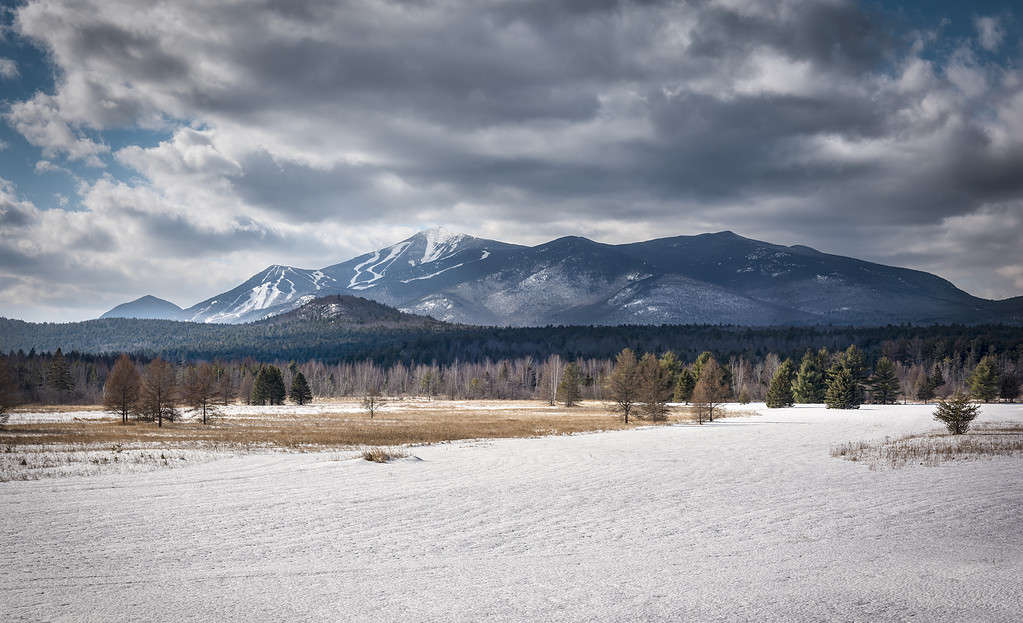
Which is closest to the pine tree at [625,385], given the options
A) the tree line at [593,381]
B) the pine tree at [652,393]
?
the tree line at [593,381]

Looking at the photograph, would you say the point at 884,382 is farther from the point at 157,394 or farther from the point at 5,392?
the point at 5,392

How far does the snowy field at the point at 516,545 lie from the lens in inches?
374

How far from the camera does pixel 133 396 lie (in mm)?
64062

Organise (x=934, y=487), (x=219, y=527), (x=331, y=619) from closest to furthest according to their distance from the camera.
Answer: (x=331, y=619) → (x=219, y=527) → (x=934, y=487)

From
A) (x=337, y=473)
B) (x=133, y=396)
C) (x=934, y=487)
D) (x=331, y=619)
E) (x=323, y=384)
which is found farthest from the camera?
(x=323, y=384)

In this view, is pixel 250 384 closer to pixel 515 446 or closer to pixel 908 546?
pixel 515 446

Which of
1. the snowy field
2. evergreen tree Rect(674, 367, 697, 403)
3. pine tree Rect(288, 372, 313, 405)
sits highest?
the snowy field

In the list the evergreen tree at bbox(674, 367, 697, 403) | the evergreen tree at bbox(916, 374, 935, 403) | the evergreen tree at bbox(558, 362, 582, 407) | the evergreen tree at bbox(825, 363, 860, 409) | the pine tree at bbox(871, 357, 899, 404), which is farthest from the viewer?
the evergreen tree at bbox(916, 374, 935, 403)

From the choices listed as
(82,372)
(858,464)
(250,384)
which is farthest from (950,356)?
(82,372)

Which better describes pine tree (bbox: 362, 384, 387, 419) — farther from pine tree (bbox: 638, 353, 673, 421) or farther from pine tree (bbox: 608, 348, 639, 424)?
pine tree (bbox: 638, 353, 673, 421)

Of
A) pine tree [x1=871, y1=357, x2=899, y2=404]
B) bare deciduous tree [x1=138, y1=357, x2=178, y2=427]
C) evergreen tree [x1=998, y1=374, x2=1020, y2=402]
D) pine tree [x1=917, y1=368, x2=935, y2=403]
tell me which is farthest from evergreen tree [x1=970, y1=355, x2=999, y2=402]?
bare deciduous tree [x1=138, y1=357, x2=178, y2=427]

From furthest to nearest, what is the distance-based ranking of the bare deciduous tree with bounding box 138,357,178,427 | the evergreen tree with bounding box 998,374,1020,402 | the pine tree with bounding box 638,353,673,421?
1. the evergreen tree with bounding box 998,374,1020,402
2. the pine tree with bounding box 638,353,673,421
3. the bare deciduous tree with bounding box 138,357,178,427

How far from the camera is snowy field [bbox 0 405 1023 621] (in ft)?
31.2

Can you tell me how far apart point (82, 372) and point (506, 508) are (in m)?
188
